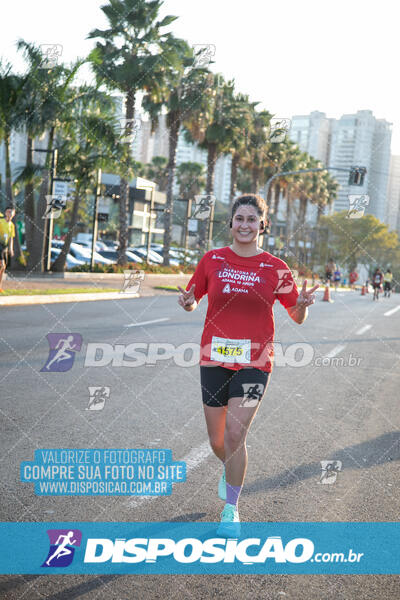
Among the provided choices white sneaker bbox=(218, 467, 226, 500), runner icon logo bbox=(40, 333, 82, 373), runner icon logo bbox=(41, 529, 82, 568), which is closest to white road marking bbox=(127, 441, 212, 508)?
white sneaker bbox=(218, 467, 226, 500)

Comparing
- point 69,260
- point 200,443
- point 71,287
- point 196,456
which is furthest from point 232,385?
point 69,260

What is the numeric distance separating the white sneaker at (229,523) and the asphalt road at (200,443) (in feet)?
0.75

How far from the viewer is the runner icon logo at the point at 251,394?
3691 mm

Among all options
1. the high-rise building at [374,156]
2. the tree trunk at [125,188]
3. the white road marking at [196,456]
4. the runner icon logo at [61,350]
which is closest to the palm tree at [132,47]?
the tree trunk at [125,188]

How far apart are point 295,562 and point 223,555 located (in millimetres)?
386

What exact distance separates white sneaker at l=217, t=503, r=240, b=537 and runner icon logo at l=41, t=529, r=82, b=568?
0.78 meters

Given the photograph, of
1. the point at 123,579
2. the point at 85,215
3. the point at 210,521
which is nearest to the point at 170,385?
the point at 210,521

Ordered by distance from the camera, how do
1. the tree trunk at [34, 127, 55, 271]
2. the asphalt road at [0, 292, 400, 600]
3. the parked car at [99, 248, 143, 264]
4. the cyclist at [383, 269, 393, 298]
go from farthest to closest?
the cyclist at [383, 269, 393, 298], the parked car at [99, 248, 143, 264], the tree trunk at [34, 127, 55, 271], the asphalt road at [0, 292, 400, 600]

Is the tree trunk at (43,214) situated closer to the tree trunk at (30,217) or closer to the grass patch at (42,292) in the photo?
the tree trunk at (30,217)

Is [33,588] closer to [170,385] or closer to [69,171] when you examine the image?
[170,385]

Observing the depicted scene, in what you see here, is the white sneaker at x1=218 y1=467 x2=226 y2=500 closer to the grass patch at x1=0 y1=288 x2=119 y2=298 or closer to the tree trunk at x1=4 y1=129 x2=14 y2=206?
the grass patch at x1=0 y1=288 x2=119 y2=298

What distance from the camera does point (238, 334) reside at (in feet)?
12.1

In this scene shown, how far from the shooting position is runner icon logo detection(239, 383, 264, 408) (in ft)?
12.1

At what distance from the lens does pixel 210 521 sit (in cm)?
377
